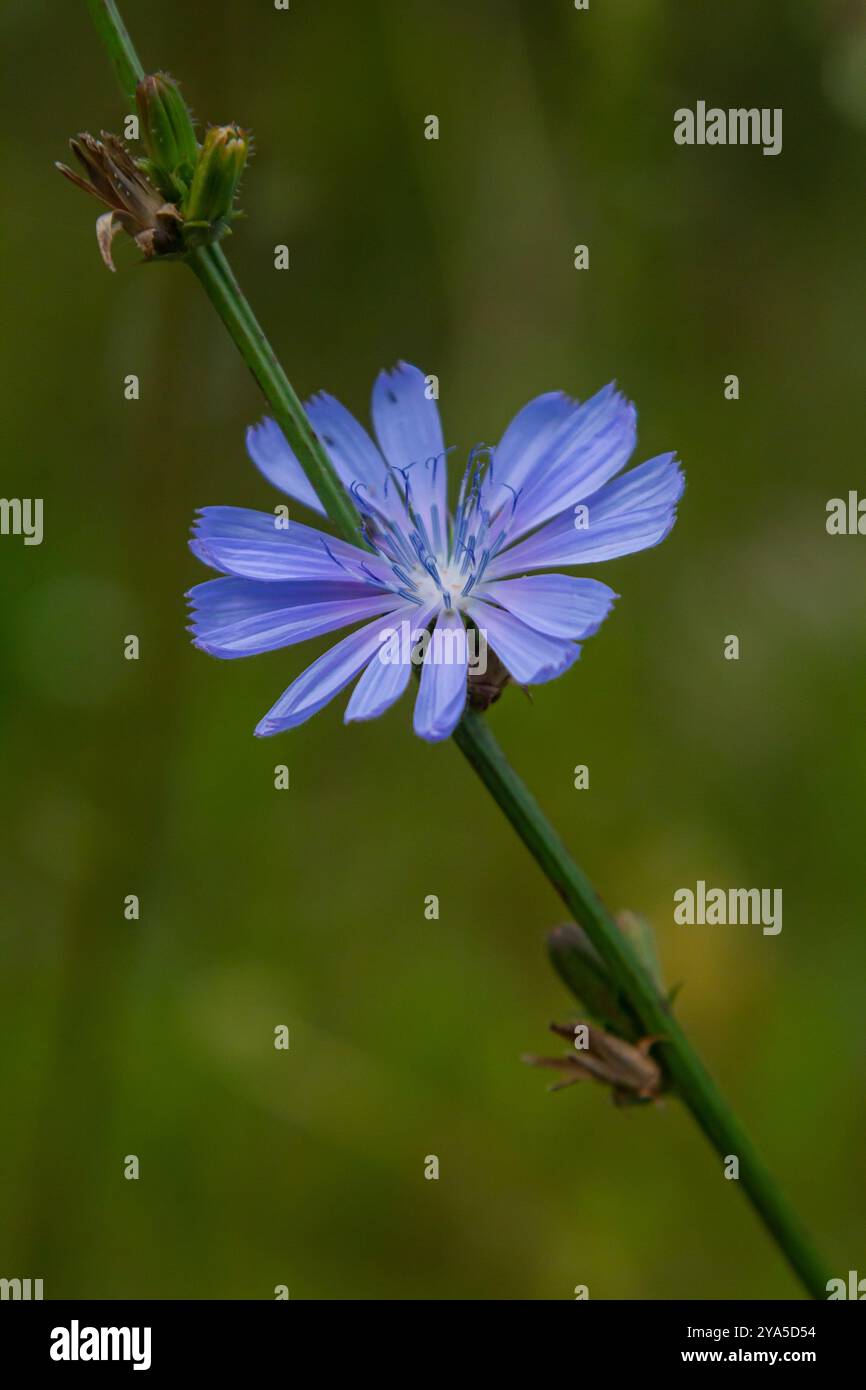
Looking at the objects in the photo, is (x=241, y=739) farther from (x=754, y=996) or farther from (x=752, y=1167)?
(x=752, y=1167)

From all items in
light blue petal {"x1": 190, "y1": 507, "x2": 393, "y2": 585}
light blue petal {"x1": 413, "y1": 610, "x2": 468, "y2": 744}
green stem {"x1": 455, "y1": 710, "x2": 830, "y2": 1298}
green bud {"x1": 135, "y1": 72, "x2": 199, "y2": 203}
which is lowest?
green stem {"x1": 455, "y1": 710, "x2": 830, "y2": 1298}

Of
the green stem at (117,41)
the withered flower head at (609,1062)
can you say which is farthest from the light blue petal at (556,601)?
the green stem at (117,41)

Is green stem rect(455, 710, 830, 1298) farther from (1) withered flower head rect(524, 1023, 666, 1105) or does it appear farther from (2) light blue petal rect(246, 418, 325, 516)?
(2) light blue petal rect(246, 418, 325, 516)

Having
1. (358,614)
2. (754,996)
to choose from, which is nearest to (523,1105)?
(754,996)

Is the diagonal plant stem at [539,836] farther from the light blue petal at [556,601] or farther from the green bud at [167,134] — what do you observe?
the light blue petal at [556,601]

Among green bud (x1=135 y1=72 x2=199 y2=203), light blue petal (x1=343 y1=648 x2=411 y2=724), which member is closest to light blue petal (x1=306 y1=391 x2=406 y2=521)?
light blue petal (x1=343 y1=648 x2=411 y2=724)
